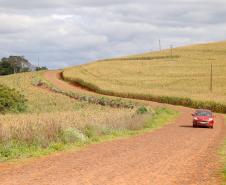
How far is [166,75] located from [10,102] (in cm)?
4660

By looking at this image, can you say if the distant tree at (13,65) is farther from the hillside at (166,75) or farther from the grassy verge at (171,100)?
the grassy verge at (171,100)

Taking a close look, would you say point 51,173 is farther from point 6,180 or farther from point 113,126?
point 113,126

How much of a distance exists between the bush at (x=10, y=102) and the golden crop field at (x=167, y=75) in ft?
72.4

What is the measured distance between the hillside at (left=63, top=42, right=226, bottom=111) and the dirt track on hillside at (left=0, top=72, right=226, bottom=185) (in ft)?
124

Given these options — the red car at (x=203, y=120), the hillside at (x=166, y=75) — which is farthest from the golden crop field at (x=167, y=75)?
the red car at (x=203, y=120)

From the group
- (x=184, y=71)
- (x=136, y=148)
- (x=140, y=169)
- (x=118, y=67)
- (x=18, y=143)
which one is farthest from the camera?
(x=118, y=67)

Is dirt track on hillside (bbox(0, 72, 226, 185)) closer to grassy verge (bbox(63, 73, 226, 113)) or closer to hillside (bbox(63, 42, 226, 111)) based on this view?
grassy verge (bbox(63, 73, 226, 113))

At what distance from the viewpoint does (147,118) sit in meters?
37.8

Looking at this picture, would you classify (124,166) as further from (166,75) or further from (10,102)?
(166,75)

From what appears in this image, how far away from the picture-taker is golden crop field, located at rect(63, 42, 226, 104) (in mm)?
73938

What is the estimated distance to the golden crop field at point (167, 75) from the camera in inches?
2911

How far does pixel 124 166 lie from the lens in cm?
1733

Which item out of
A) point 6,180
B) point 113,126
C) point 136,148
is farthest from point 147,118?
point 6,180

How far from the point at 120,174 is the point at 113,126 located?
46.2 feet
